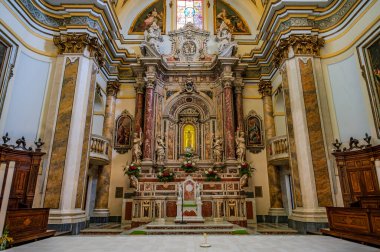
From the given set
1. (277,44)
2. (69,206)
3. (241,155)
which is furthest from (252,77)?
(69,206)

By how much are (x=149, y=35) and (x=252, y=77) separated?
620cm

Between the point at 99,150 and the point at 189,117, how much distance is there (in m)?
5.17

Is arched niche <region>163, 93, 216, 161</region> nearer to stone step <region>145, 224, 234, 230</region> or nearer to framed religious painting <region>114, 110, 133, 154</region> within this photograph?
framed religious painting <region>114, 110, 133, 154</region>

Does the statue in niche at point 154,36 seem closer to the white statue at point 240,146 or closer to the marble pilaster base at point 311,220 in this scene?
the white statue at point 240,146

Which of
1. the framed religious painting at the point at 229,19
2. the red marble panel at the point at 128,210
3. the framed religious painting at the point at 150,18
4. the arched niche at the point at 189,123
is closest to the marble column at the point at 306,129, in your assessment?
the arched niche at the point at 189,123

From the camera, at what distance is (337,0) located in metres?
9.79

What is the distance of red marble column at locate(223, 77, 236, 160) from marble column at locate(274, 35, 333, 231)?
3.20 m

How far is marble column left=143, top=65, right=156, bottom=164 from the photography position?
12.2 m

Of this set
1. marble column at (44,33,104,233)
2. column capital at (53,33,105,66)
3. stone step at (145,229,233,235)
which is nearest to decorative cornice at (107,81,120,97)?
marble column at (44,33,104,233)

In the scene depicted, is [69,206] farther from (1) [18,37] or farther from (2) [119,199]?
(1) [18,37]

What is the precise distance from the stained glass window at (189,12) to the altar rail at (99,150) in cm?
855

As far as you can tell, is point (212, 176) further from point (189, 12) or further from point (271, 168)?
point (189, 12)

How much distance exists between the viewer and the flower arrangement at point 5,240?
5.13 meters

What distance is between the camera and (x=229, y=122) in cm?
1265
